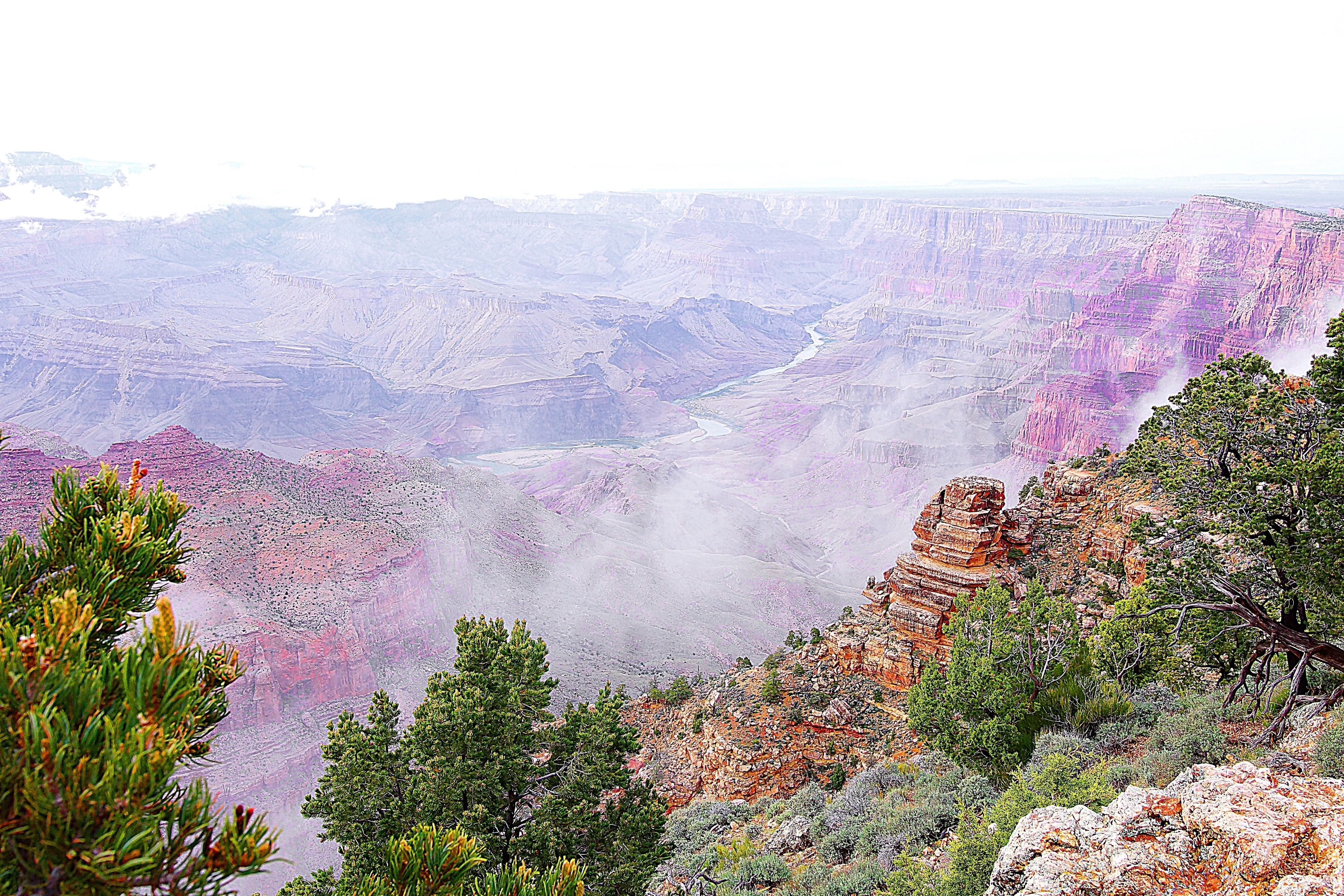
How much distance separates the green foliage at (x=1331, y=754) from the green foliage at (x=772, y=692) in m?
16.6

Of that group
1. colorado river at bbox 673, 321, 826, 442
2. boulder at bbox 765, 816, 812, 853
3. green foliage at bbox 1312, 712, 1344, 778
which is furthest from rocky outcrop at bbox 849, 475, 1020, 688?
colorado river at bbox 673, 321, 826, 442

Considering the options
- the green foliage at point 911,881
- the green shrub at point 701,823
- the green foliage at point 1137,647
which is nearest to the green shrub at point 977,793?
the green foliage at point 911,881

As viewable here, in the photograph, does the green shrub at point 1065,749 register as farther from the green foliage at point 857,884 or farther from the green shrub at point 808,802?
the green shrub at point 808,802

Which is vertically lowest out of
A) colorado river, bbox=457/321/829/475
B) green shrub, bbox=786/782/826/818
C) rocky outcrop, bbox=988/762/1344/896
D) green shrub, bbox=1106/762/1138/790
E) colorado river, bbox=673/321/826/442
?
colorado river, bbox=457/321/829/475

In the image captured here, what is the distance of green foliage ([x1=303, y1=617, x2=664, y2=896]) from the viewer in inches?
394

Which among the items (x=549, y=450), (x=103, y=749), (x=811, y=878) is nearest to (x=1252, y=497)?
(x=811, y=878)

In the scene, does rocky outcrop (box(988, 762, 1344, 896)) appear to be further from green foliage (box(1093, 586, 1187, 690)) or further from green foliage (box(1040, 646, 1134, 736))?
green foliage (box(1040, 646, 1134, 736))

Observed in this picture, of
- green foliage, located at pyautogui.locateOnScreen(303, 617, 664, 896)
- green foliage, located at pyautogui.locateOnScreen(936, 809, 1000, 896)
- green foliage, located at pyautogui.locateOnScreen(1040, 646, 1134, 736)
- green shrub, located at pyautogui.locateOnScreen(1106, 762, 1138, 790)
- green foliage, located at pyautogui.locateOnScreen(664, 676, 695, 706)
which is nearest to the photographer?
green foliage, located at pyautogui.locateOnScreen(936, 809, 1000, 896)

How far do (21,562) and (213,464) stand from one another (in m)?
53.9

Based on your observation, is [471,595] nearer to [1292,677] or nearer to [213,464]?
[213,464]

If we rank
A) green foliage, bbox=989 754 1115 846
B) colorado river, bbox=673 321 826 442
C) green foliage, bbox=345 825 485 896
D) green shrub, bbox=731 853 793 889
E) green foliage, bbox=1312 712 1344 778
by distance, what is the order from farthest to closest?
colorado river, bbox=673 321 826 442 < green shrub, bbox=731 853 793 889 < green foliage, bbox=989 754 1115 846 < green foliage, bbox=1312 712 1344 778 < green foliage, bbox=345 825 485 896

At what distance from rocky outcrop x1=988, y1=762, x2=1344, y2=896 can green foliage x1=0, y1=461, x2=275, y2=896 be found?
18.4ft

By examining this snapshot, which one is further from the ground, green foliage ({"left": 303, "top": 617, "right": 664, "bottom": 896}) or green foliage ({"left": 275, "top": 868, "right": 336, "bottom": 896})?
green foliage ({"left": 303, "top": 617, "right": 664, "bottom": 896})

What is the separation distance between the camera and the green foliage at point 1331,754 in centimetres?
767
